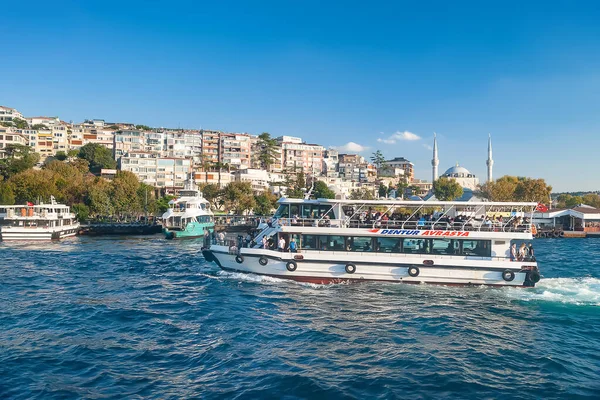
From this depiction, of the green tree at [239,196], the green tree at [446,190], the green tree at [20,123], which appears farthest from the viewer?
the green tree at [20,123]

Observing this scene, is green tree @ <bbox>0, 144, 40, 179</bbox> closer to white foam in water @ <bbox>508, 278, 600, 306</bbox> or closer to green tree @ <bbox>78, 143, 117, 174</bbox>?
green tree @ <bbox>78, 143, 117, 174</bbox>

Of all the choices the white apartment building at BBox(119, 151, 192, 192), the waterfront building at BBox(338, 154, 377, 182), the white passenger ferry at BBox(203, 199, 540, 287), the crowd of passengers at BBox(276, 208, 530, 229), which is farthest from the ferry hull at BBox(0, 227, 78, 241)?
the waterfront building at BBox(338, 154, 377, 182)

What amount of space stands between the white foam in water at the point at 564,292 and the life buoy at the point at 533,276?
1.69ft

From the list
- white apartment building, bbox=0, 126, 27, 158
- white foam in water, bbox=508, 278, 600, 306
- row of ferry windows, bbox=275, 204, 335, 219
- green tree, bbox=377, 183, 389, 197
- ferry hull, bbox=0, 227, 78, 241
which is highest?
white apartment building, bbox=0, 126, 27, 158

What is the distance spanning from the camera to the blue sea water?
1216cm

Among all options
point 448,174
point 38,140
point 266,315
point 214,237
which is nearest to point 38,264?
point 214,237

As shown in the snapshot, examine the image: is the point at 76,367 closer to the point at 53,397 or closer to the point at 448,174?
the point at 53,397

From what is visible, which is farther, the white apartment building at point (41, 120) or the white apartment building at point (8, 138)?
the white apartment building at point (41, 120)

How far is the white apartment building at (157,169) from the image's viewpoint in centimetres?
9456

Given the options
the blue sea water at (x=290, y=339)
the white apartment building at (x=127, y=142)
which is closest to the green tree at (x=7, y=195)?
the white apartment building at (x=127, y=142)

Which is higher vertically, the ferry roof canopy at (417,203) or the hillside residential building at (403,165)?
the hillside residential building at (403,165)

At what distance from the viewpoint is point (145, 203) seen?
7169 centimetres

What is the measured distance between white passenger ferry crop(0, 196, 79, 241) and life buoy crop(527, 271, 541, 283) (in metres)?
45.7

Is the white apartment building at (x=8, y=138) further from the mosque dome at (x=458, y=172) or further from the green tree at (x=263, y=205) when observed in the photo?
the mosque dome at (x=458, y=172)
